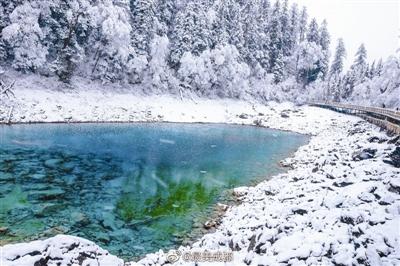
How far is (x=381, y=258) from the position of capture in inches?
295

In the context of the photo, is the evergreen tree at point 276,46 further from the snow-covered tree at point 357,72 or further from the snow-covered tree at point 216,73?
the snow-covered tree at point 357,72

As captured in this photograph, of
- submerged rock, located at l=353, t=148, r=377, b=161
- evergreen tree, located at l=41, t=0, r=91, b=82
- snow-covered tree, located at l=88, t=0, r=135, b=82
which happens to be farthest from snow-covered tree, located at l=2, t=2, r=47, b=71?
submerged rock, located at l=353, t=148, r=377, b=161

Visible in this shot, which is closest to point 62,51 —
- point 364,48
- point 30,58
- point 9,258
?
point 30,58

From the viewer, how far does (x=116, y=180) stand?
17.8m

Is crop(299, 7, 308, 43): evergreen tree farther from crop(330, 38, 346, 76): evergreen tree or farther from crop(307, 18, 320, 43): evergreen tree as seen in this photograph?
crop(330, 38, 346, 76): evergreen tree

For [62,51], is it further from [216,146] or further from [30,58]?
[216,146]

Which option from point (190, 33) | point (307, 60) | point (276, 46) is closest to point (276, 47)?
point (276, 46)

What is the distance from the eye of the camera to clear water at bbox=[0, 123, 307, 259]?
1180cm

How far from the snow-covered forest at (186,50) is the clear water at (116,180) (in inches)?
548

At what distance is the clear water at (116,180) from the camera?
11.8 metres

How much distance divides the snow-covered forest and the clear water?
13.9 meters

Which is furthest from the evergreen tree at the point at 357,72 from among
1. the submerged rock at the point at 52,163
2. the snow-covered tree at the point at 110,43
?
the submerged rock at the point at 52,163

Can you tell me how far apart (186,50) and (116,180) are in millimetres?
42031

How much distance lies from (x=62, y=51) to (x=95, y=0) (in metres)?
8.70
